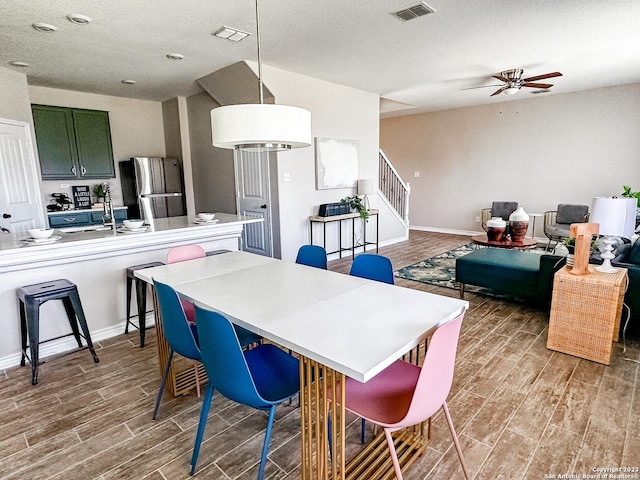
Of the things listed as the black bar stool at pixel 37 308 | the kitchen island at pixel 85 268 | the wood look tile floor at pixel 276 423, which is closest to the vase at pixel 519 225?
the wood look tile floor at pixel 276 423

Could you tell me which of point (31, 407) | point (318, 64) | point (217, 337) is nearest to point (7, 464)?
point (31, 407)

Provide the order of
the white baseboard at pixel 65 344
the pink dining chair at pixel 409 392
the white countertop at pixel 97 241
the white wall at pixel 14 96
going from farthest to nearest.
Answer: the white wall at pixel 14 96
the white baseboard at pixel 65 344
the white countertop at pixel 97 241
the pink dining chair at pixel 409 392

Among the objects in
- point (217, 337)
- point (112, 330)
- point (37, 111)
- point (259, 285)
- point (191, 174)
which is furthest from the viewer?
point (191, 174)

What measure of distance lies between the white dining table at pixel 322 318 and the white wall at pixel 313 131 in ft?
8.95

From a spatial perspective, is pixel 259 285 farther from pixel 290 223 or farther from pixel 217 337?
pixel 290 223

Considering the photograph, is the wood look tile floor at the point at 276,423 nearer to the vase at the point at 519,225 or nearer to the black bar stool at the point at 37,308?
the black bar stool at the point at 37,308

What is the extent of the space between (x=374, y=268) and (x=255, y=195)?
10.6 feet

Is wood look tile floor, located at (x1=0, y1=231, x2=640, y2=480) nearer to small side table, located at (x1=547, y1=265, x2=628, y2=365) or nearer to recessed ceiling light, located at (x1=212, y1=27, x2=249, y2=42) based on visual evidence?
small side table, located at (x1=547, y1=265, x2=628, y2=365)

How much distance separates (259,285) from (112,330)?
1981mm

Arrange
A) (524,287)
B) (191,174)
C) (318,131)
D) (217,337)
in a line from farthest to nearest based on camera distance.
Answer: (191,174)
(318,131)
(524,287)
(217,337)

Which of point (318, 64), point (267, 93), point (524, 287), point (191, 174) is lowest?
point (524, 287)

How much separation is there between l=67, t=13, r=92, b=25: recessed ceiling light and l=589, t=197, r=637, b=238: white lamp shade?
14.3 feet

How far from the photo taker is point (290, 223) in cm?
509

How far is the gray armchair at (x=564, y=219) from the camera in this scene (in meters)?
5.55
